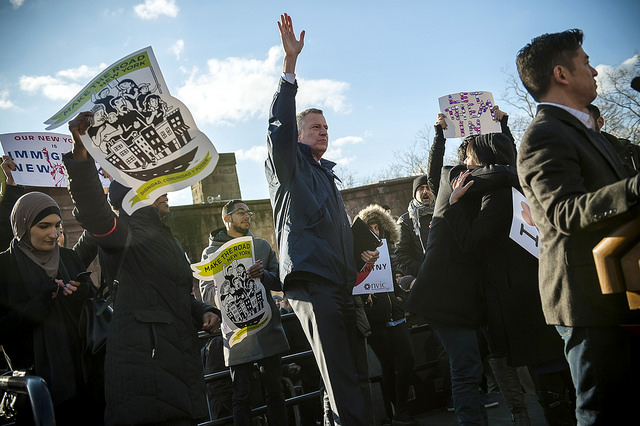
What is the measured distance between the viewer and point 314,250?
3047 mm

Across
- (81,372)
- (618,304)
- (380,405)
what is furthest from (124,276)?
(380,405)

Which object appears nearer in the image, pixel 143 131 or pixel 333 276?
pixel 143 131

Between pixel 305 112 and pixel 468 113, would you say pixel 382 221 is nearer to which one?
pixel 468 113

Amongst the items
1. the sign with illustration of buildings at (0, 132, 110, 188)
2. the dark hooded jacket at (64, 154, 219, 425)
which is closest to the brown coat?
the dark hooded jacket at (64, 154, 219, 425)

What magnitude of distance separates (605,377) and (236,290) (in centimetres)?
285

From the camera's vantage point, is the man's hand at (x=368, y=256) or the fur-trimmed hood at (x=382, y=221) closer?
the man's hand at (x=368, y=256)

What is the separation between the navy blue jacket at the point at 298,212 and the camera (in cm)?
305

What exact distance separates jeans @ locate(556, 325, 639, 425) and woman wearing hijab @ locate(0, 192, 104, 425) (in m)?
2.68

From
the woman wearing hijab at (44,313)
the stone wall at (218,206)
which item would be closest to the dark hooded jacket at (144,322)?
the woman wearing hijab at (44,313)

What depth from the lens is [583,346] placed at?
2107 mm

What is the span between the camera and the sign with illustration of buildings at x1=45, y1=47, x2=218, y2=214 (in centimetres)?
280

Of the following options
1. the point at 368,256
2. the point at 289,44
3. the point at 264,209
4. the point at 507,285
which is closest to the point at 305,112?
the point at 289,44

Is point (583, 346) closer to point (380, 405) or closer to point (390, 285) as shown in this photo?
point (390, 285)

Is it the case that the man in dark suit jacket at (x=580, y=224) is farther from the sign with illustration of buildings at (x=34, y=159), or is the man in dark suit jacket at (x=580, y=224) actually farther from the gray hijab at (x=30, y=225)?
the sign with illustration of buildings at (x=34, y=159)
